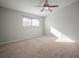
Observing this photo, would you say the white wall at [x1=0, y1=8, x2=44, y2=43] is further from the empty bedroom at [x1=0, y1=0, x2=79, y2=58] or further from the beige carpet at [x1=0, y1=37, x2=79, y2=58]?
the beige carpet at [x1=0, y1=37, x2=79, y2=58]

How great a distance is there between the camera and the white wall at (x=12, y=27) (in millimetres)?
5082

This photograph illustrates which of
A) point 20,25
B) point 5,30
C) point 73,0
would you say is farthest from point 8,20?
point 73,0

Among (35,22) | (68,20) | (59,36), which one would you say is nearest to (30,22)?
(35,22)

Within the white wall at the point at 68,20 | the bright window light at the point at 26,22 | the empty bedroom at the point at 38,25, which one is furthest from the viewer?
the bright window light at the point at 26,22

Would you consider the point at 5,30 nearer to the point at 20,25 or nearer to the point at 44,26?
the point at 20,25

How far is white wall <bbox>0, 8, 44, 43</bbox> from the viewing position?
508 cm

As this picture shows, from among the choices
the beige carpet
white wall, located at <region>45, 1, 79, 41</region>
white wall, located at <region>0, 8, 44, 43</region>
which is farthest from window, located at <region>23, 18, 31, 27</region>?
the beige carpet

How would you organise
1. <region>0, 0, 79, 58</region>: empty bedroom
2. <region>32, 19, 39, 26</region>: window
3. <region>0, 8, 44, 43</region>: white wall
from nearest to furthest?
<region>0, 0, 79, 58</region>: empty bedroom
<region>0, 8, 44, 43</region>: white wall
<region>32, 19, 39, 26</region>: window

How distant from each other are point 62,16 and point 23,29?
3560 mm

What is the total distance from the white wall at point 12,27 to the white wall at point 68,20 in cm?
245

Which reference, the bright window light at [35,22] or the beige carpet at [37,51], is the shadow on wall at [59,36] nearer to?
the bright window light at [35,22]

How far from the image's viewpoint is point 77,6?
6.59 meters

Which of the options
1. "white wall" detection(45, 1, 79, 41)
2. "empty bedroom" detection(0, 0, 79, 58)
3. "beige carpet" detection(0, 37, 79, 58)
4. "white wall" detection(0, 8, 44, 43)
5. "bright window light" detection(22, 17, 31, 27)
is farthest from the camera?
"bright window light" detection(22, 17, 31, 27)

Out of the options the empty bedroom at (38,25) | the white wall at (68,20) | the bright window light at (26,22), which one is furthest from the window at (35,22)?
the white wall at (68,20)
